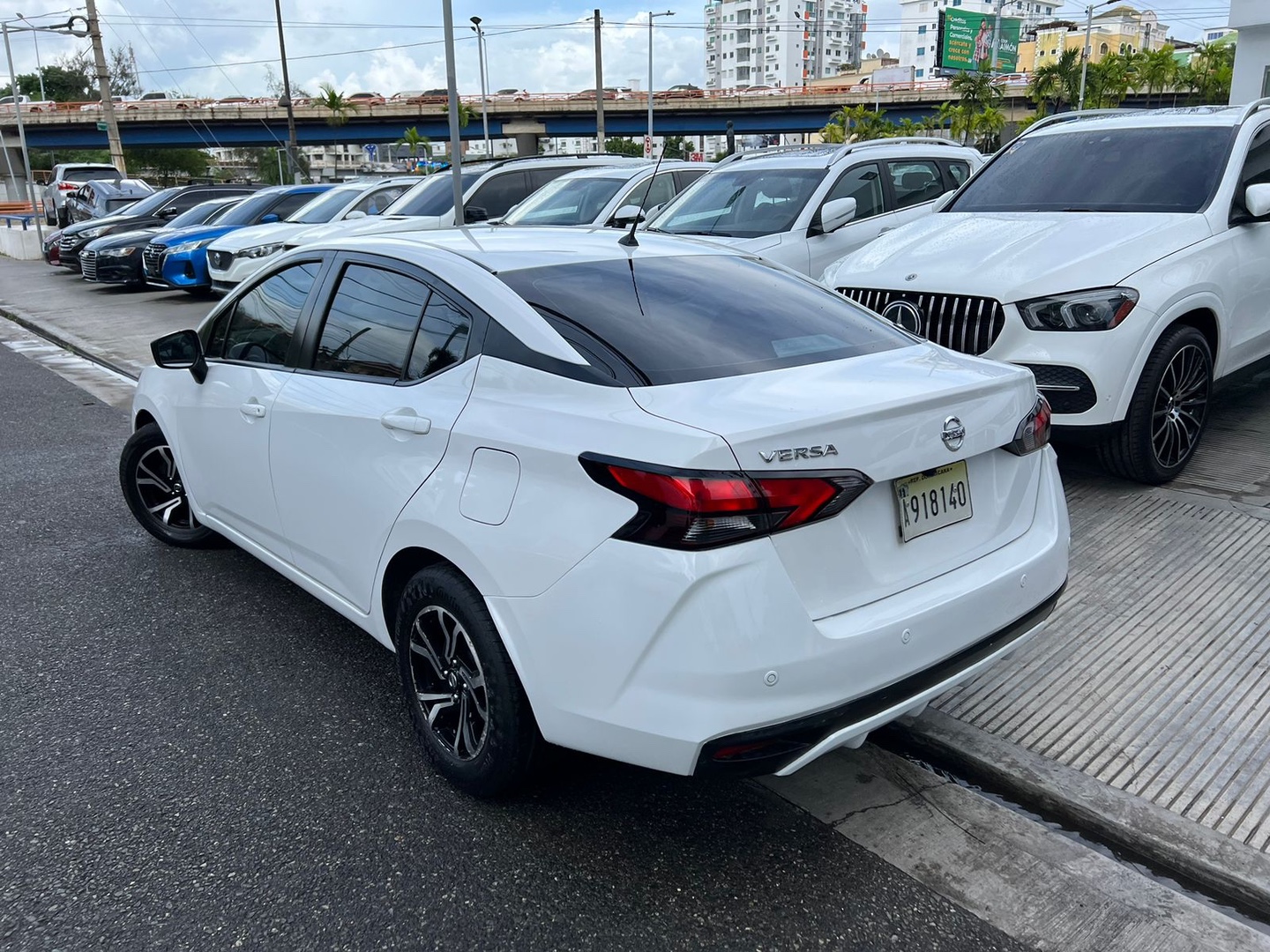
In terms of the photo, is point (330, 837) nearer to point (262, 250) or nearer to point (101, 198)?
point (262, 250)

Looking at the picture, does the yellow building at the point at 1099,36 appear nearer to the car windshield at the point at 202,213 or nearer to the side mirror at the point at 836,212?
the car windshield at the point at 202,213

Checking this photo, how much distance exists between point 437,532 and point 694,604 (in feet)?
2.75

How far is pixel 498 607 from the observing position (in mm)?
2568

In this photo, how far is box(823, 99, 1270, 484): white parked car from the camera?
16.1 ft

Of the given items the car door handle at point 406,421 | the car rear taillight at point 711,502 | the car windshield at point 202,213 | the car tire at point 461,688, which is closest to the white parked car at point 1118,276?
the car rear taillight at point 711,502

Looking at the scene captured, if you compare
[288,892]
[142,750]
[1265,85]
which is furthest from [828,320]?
[1265,85]

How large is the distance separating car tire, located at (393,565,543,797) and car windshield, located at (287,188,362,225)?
13.7 metres

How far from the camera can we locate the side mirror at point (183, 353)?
420cm

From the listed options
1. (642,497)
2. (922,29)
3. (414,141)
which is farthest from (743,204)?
(922,29)

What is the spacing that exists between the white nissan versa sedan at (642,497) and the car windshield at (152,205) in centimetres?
2041

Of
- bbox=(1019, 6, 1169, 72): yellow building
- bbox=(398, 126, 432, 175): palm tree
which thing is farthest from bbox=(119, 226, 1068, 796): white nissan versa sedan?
bbox=(1019, 6, 1169, 72): yellow building

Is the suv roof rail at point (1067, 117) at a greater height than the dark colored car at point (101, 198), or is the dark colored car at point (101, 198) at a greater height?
the suv roof rail at point (1067, 117)

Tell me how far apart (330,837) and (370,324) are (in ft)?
5.20

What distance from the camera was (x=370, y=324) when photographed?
11.0 ft
